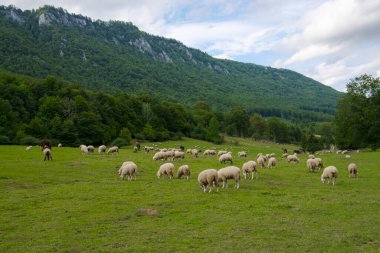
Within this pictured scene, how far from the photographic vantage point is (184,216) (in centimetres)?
1783

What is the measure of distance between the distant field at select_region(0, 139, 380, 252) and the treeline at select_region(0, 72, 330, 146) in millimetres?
59733

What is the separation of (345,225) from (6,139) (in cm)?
7535

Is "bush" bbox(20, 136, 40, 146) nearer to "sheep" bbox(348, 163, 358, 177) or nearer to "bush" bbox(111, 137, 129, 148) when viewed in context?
"bush" bbox(111, 137, 129, 148)

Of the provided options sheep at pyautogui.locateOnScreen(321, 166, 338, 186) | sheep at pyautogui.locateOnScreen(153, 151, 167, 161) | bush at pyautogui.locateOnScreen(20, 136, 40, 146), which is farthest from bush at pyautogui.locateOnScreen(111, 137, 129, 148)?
sheep at pyautogui.locateOnScreen(321, 166, 338, 186)

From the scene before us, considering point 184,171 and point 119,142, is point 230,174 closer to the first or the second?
point 184,171

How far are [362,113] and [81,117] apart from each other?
6799 centimetres

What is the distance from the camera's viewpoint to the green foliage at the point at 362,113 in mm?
74812

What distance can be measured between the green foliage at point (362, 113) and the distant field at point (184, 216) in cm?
4939

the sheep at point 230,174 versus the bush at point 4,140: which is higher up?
the bush at point 4,140

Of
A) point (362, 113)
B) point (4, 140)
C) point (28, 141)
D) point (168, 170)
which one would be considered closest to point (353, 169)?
point (168, 170)

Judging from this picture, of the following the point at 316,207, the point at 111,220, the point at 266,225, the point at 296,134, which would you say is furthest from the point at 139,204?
the point at 296,134

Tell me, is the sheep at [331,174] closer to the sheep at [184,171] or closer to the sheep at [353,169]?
the sheep at [353,169]

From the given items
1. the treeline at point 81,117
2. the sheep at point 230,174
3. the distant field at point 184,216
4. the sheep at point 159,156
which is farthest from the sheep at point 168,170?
the treeline at point 81,117

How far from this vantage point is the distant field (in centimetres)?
1349
